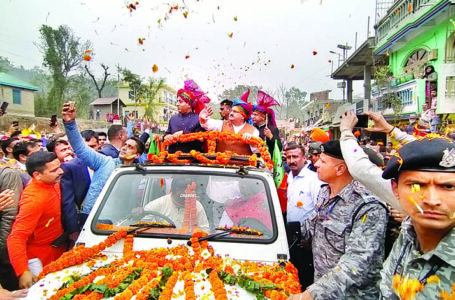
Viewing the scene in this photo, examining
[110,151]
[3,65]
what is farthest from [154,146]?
[3,65]

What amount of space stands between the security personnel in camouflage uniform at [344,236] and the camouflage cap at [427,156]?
697 millimetres

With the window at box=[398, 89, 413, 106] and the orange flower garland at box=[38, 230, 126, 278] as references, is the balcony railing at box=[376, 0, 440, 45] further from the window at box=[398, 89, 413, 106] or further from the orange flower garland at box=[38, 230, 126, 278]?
the orange flower garland at box=[38, 230, 126, 278]

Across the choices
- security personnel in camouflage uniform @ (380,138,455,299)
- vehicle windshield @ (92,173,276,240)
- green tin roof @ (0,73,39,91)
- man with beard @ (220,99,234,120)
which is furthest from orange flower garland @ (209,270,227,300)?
green tin roof @ (0,73,39,91)

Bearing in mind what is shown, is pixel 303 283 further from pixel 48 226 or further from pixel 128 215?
pixel 48 226

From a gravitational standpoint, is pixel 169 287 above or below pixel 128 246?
below

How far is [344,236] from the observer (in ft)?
7.29

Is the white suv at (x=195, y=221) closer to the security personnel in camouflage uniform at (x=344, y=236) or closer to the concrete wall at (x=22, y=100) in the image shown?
the security personnel in camouflage uniform at (x=344, y=236)

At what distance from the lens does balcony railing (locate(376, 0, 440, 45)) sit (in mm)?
14288

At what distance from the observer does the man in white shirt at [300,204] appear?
3.12 metres

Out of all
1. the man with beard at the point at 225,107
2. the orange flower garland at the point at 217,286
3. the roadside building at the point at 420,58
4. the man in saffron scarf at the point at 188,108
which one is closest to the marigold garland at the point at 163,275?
the orange flower garland at the point at 217,286

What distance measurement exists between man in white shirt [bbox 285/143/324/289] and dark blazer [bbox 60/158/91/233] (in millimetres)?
2159

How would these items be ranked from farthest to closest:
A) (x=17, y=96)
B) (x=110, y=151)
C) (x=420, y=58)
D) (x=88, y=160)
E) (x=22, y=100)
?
(x=22, y=100)
(x=17, y=96)
(x=420, y=58)
(x=110, y=151)
(x=88, y=160)

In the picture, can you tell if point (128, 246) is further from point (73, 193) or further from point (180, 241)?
point (73, 193)

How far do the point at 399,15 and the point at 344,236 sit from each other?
61.6 ft
